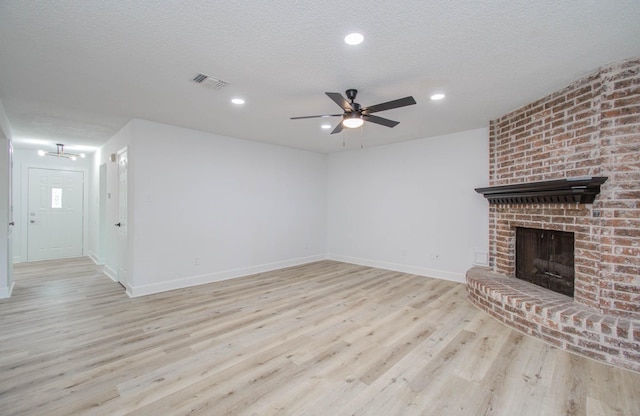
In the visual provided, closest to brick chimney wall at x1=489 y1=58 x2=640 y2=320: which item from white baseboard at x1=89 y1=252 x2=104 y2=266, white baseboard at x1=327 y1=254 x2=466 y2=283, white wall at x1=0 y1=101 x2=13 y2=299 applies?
white baseboard at x1=327 y1=254 x2=466 y2=283

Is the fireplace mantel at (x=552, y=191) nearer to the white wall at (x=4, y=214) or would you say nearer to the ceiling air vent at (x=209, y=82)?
the ceiling air vent at (x=209, y=82)

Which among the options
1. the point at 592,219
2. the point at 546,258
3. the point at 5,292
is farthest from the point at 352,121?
the point at 5,292

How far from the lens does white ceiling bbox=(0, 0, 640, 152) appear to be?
1.85 metres

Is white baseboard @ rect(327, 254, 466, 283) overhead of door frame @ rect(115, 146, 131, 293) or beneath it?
beneath

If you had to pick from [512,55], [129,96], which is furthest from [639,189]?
[129,96]

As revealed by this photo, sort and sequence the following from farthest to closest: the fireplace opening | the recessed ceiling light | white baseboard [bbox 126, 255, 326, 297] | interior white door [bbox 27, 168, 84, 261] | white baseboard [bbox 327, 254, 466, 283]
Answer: interior white door [bbox 27, 168, 84, 261]
white baseboard [bbox 327, 254, 466, 283]
white baseboard [bbox 126, 255, 326, 297]
the fireplace opening
the recessed ceiling light

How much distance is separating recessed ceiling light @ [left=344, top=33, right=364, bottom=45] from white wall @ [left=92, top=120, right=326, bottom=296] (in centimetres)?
349

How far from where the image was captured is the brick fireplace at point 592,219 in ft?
8.23

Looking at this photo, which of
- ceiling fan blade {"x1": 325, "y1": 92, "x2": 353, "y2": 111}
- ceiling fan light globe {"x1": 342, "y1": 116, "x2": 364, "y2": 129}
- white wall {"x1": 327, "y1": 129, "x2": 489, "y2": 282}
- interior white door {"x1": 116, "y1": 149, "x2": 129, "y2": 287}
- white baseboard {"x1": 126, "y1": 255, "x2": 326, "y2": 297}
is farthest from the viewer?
white wall {"x1": 327, "y1": 129, "x2": 489, "y2": 282}

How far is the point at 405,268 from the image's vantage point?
5602 mm

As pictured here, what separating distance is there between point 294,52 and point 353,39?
50cm

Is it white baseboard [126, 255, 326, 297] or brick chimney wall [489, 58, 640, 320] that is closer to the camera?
brick chimney wall [489, 58, 640, 320]

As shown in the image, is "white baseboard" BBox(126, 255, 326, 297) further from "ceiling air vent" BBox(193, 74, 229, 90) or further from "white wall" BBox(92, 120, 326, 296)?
"ceiling air vent" BBox(193, 74, 229, 90)

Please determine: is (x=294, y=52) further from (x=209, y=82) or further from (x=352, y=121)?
(x=209, y=82)
